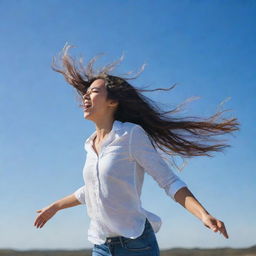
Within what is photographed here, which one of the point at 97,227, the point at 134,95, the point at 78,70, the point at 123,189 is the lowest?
the point at 97,227

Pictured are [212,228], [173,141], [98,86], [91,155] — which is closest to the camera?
[212,228]

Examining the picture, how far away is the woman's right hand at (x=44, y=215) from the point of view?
4.45 m

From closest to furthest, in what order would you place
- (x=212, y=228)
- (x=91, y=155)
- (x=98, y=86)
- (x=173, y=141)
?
(x=212, y=228), (x=91, y=155), (x=98, y=86), (x=173, y=141)

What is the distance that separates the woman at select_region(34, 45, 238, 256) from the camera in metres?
3.56

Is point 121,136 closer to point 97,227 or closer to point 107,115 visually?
point 107,115

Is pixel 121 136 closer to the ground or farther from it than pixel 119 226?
farther from it

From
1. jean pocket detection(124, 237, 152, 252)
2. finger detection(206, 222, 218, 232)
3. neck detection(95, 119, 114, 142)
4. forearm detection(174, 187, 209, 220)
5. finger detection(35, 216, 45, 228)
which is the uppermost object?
neck detection(95, 119, 114, 142)

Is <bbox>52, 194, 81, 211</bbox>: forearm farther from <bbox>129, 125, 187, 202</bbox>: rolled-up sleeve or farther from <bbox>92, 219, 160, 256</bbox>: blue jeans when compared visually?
<bbox>129, 125, 187, 202</bbox>: rolled-up sleeve

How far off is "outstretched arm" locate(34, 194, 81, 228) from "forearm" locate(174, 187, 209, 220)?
1.27 m

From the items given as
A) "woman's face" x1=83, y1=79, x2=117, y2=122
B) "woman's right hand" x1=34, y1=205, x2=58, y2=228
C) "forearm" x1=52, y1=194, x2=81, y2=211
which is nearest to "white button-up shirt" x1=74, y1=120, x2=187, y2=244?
"woman's face" x1=83, y1=79, x2=117, y2=122

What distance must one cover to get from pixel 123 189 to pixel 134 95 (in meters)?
1.12

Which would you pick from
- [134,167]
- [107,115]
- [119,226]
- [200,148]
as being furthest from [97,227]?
[200,148]

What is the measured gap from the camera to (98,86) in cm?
434

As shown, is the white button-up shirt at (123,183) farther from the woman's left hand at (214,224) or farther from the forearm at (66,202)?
the forearm at (66,202)
